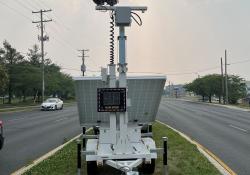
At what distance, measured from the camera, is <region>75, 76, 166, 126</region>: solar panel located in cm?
1102

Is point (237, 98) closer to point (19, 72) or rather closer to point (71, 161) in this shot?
point (19, 72)

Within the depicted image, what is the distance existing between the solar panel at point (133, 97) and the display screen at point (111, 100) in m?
1.07

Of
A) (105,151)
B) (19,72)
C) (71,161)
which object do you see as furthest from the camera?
(19,72)

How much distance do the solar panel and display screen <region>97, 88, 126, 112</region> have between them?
1070mm

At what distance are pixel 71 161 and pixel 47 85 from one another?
217 feet

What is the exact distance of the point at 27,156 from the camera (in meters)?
14.0

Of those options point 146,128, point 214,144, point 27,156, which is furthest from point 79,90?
point 214,144

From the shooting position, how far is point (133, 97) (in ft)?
38.0

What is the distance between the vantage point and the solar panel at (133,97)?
36.2 ft

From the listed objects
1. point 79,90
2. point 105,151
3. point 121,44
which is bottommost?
point 105,151

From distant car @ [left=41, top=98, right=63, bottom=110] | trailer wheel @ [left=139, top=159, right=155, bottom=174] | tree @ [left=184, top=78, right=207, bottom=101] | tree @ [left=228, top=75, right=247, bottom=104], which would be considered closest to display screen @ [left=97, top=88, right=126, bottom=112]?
trailer wheel @ [left=139, top=159, right=155, bottom=174]

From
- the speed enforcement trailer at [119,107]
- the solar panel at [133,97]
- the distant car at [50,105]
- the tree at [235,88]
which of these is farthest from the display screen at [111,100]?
the tree at [235,88]

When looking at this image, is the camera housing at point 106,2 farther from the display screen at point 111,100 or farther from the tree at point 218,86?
the tree at point 218,86

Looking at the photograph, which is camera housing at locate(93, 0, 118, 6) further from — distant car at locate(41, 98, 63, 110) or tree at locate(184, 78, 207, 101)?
tree at locate(184, 78, 207, 101)
